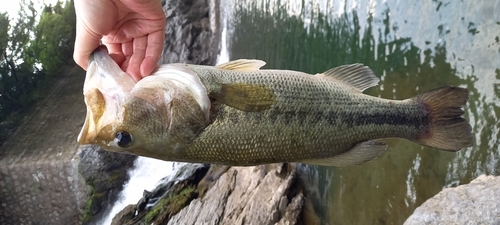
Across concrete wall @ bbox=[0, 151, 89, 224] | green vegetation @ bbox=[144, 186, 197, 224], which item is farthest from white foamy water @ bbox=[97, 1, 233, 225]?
green vegetation @ bbox=[144, 186, 197, 224]

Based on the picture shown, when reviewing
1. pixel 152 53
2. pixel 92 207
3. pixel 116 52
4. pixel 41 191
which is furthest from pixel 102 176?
pixel 152 53

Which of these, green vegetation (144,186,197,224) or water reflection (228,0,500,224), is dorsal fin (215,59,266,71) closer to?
water reflection (228,0,500,224)

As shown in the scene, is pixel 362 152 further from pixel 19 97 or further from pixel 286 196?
pixel 19 97

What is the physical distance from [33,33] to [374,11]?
40.4 feet

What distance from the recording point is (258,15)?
9.05m

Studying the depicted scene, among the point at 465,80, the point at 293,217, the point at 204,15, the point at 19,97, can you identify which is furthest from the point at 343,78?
the point at 19,97

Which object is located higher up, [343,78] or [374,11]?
[374,11]

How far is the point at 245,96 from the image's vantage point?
7.90 ft

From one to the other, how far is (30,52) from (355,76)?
1349 centimetres

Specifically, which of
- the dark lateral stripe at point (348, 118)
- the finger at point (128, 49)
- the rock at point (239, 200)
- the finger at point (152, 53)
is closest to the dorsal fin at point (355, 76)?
the dark lateral stripe at point (348, 118)

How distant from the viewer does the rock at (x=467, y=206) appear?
124 inches

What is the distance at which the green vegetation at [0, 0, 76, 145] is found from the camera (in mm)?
13203

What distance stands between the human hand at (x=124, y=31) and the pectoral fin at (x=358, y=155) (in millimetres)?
1188

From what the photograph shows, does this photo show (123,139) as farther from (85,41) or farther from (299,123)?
A: (299,123)
